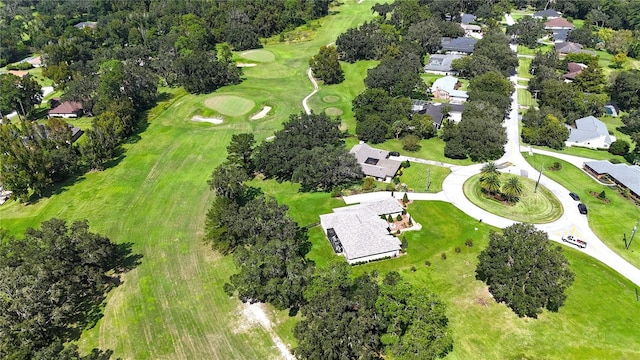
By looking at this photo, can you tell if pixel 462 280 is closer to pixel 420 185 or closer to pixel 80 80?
pixel 420 185

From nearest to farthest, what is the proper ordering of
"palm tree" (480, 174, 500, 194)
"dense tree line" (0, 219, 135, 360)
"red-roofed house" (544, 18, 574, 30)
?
1. "dense tree line" (0, 219, 135, 360)
2. "palm tree" (480, 174, 500, 194)
3. "red-roofed house" (544, 18, 574, 30)

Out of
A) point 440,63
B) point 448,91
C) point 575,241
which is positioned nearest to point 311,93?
point 448,91

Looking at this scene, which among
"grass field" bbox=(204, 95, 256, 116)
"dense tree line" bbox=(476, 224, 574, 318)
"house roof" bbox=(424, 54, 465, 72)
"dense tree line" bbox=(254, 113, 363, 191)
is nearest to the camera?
"dense tree line" bbox=(476, 224, 574, 318)

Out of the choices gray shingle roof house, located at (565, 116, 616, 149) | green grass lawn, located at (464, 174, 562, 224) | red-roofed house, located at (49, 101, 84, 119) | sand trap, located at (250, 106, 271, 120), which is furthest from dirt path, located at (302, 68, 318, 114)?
gray shingle roof house, located at (565, 116, 616, 149)

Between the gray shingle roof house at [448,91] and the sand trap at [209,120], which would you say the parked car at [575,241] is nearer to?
the gray shingle roof house at [448,91]

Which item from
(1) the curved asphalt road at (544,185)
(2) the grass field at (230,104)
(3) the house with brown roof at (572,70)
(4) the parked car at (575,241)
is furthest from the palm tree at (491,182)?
(3) the house with brown roof at (572,70)

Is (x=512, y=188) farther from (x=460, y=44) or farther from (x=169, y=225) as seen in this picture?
(x=460, y=44)

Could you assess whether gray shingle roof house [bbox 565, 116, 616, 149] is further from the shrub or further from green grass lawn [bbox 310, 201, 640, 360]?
green grass lawn [bbox 310, 201, 640, 360]

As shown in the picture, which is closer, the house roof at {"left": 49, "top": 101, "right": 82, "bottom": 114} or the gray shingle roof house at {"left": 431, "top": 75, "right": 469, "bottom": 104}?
the house roof at {"left": 49, "top": 101, "right": 82, "bottom": 114}
